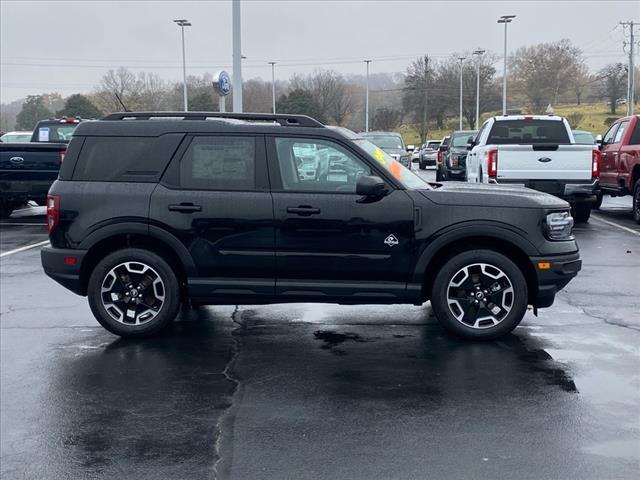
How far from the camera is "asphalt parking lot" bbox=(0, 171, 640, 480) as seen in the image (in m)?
4.52

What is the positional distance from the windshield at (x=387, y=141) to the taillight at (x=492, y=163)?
11.3 m

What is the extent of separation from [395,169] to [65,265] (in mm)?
3051

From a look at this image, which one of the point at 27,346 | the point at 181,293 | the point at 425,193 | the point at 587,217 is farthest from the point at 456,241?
the point at 587,217

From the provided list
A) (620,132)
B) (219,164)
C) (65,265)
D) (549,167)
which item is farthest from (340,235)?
(620,132)

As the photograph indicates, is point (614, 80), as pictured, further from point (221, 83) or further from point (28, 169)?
point (28, 169)

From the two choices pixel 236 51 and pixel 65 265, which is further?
pixel 236 51

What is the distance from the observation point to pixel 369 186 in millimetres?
6879

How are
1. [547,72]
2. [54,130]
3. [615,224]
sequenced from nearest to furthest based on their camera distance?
1. [615,224]
2. [54,130]
3. [547,72]

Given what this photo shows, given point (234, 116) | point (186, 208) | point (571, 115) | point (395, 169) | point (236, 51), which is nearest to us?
point (186, 208)

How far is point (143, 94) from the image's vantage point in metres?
61.1

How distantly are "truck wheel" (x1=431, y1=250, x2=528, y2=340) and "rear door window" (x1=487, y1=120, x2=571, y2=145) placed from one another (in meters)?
9.88

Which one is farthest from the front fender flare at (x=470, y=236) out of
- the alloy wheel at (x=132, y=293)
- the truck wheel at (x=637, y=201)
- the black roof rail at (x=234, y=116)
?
the truck wheel at (x=637, y=201)

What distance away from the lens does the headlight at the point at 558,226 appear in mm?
7129

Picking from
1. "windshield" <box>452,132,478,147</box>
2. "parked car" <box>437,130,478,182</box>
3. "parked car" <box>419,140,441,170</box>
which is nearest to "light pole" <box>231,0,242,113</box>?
"parked car" <box>437,130,478,182</box>
